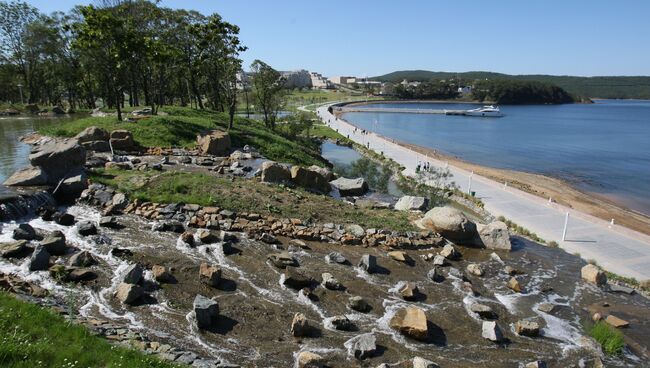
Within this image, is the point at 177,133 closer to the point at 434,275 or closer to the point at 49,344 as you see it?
the point at 434,275

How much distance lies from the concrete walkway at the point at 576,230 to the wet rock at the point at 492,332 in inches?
489

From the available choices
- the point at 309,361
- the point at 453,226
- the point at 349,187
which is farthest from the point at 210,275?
the point at 349,187

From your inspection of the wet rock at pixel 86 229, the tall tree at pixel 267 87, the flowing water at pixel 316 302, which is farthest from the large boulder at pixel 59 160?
the tall tree at pixel 267 87

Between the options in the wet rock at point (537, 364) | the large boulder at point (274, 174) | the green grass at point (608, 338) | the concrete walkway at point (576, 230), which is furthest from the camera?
the large boulder at point (274, 174)

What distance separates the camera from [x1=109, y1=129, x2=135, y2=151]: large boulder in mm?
30891

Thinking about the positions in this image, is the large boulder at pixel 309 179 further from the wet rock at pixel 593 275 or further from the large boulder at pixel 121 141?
the wet rock at pixel 593 275

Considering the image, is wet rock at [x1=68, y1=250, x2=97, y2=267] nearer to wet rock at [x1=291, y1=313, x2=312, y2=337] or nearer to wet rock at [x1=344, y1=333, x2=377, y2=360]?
wet rock at [x1=291, y1=313, x2=312, y2=337]

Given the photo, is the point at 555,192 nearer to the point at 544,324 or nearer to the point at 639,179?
the point at 639,179

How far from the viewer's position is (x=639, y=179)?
5834 cm

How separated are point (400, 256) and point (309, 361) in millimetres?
9182

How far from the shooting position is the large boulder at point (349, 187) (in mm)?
30516

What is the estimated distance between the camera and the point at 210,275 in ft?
50.0

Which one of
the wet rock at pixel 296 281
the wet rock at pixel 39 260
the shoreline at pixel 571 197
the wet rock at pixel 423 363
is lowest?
the shoreline at pixel 571 197

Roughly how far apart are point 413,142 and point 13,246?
80799 mm
